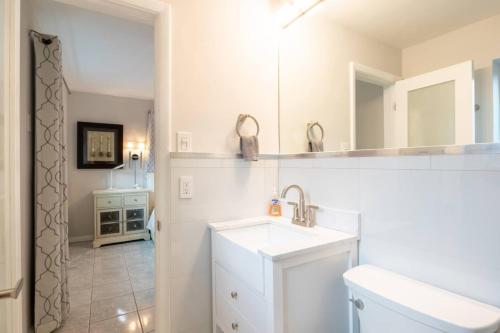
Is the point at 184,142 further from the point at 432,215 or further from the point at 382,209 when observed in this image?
the point at 432,215

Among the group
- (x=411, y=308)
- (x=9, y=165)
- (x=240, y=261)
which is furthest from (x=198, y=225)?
(x=411, y=308)

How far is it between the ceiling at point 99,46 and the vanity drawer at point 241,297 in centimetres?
144

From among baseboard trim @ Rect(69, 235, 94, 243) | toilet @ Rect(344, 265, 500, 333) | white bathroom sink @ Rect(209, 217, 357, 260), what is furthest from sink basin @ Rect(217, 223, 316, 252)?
baseboard trim @ Rect(69, 235, 94, 243)

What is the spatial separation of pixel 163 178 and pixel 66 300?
1492mm

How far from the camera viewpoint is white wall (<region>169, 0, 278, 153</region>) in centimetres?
133

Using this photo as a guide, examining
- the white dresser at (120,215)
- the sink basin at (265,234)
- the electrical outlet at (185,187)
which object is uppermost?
the electrical outlet at (185,187)

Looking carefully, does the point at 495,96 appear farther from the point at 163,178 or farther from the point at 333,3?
the point at 163,178

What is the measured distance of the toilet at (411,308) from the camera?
27.0 inches

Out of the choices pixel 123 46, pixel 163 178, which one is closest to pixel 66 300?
pixel 163 178

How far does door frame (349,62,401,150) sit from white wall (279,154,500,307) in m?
0.20

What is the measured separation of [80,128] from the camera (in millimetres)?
3828

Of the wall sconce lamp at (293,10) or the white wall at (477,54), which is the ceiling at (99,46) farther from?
the white wall at (477,54)

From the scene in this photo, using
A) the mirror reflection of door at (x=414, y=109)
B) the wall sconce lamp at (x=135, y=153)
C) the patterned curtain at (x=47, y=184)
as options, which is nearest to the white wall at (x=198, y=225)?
the mirror reflection of door at (x=414, y=109)

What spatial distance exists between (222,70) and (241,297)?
121 cm
